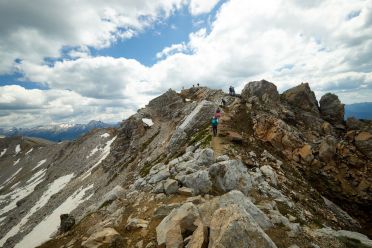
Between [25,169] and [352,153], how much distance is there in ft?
546

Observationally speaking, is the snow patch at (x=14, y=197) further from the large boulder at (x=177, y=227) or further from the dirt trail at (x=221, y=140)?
the large boulder at (x=177, y=227)

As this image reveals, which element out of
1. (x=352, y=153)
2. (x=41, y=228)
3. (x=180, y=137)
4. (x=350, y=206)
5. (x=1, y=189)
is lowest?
(x=1, y=189)

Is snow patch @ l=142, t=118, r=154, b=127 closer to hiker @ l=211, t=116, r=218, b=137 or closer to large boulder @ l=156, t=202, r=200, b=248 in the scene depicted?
hiker @ l=211, t=116, r=218, b=137

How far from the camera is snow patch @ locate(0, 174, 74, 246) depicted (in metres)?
68.6

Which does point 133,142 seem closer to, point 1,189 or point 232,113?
point 232,113

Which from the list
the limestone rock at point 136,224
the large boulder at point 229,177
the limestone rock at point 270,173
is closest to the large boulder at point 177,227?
the limestone rock at point 136,224

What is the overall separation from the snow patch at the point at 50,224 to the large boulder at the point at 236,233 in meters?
50.7

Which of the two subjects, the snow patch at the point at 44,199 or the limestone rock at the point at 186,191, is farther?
the snow patch at the point at 44,199

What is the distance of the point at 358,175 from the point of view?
34.5 meters

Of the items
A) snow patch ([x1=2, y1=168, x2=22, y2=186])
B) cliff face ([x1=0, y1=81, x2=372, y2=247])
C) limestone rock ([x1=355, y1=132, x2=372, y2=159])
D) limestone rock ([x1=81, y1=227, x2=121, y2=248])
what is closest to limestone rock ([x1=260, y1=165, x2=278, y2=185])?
cliff face ([x1=0, y1=81, x2=372, y2=247])

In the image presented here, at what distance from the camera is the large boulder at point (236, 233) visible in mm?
11789

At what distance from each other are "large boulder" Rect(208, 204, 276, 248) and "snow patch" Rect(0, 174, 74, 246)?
7311cm

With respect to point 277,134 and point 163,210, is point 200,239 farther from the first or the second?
point 277,134

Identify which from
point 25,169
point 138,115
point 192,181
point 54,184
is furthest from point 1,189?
point 192,181
